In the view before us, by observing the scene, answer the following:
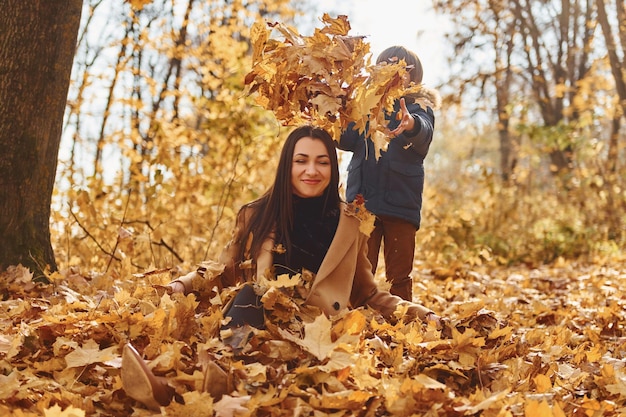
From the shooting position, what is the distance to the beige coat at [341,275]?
280cm

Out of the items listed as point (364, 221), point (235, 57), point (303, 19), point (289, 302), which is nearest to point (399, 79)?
point (364, 221)

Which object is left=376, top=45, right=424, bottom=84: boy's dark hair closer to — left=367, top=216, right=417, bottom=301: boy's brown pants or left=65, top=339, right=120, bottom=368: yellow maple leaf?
left=367, top=216, right=417, bottom=301: boy's brown pants

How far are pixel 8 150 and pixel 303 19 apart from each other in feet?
42.2

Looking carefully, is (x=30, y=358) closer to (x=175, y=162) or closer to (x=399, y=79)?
(x=399, y=79)

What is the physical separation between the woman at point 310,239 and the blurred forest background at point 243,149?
259mm

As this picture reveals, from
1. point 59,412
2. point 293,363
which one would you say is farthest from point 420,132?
point 59,412

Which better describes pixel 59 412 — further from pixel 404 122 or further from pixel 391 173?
pixel 391 173

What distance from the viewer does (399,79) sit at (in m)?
2.58

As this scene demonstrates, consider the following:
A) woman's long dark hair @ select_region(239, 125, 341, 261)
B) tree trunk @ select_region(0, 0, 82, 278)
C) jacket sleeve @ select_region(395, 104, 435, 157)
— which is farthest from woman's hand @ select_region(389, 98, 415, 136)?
tree trunk @ select_region(0, 0, 82, 278)

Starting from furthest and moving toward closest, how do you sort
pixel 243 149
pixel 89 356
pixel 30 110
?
1. pixel 243 149
2. pixel 30 110
3. pixel 89 356

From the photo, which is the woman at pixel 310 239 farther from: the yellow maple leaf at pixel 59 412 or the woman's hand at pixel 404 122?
the yellow maple leaf at pixel 59 412

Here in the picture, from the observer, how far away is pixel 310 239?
9.83 feet

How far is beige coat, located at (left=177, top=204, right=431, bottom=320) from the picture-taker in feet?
9.19

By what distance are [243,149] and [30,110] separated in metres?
2.76
